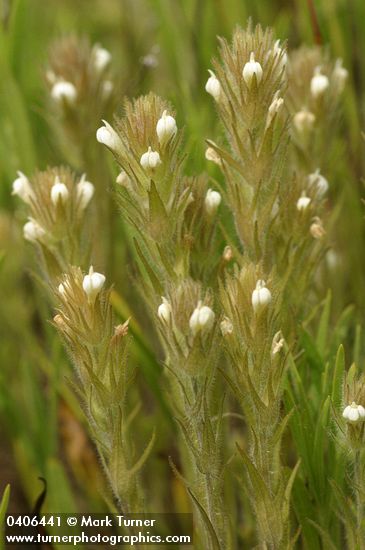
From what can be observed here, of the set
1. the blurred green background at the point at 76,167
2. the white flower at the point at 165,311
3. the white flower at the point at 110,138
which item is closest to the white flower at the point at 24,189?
the blurred green background at the point at 76,167

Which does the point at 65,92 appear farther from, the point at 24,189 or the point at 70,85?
the point at 24,189

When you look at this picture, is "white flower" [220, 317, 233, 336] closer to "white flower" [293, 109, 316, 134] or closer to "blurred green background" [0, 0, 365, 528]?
"blurred green background" [0, 0, 365, 528]

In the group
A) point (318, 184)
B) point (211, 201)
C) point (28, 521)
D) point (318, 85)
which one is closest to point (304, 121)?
point (318, 85)

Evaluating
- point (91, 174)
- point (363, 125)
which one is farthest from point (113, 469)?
point (363, 125)

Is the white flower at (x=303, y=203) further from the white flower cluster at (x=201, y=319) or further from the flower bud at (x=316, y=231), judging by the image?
the white flower cluster at (x=201, y=319)

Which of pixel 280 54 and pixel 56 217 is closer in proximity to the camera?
pixel 280 54

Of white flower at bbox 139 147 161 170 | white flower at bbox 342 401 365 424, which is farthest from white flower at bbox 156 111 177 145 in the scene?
white flower at bbox 342 401 365 424
